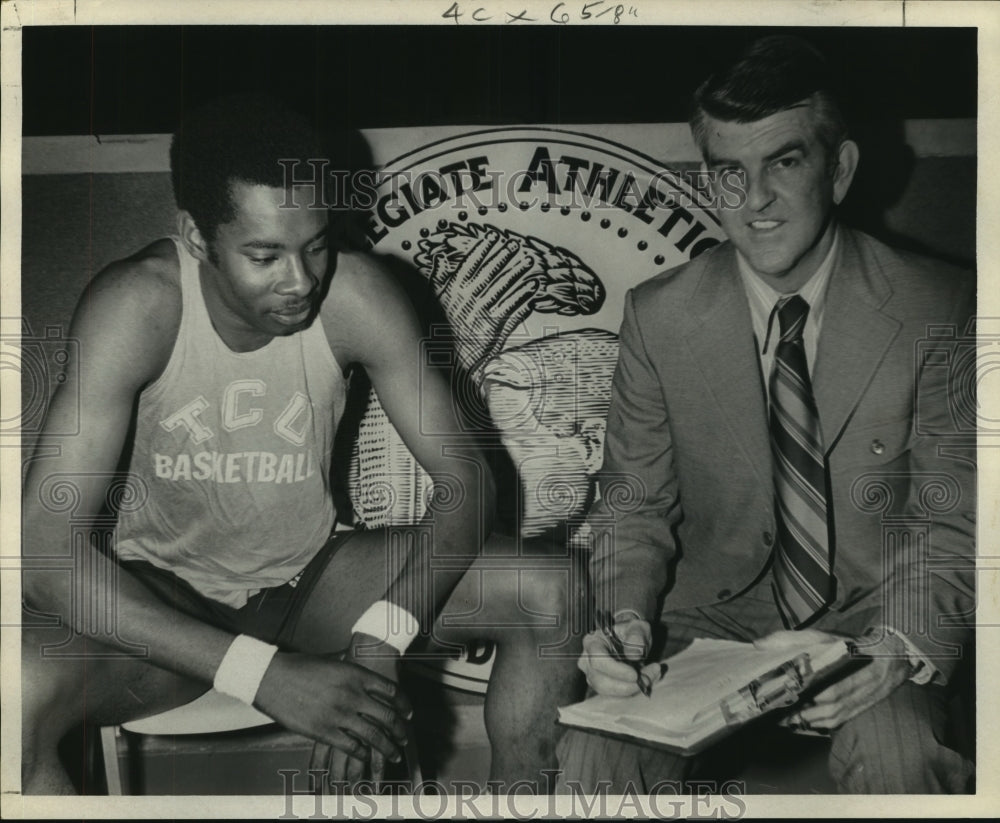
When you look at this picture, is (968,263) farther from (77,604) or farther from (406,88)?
(77,604)

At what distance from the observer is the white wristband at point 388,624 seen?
2506 millimetres

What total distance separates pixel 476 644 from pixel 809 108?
1.45 meters

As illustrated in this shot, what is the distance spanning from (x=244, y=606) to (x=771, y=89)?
1.69 metres

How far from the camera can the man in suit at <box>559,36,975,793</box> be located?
2490mm

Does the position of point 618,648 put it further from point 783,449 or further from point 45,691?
point 45,691

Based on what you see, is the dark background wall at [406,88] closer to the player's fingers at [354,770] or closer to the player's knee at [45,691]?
the player's knee at [45,691]

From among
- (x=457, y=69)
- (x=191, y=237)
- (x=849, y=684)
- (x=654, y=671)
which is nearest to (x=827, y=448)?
(x=849, y=684)

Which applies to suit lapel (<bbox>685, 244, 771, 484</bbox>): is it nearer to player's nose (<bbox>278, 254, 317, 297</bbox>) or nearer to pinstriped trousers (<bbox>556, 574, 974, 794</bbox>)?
pinstriped trousers (<bbox>556, 574, 974, 794</bbox>)

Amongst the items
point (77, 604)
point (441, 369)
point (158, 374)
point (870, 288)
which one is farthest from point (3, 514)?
point (870, 288)

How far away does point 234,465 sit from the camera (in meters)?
2.51

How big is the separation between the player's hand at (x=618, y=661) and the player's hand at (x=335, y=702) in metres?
0.44

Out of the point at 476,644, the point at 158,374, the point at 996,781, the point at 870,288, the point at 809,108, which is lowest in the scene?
the point at 996,781

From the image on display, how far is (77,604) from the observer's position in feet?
8.17

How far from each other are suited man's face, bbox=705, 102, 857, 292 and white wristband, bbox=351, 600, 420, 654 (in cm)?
114
